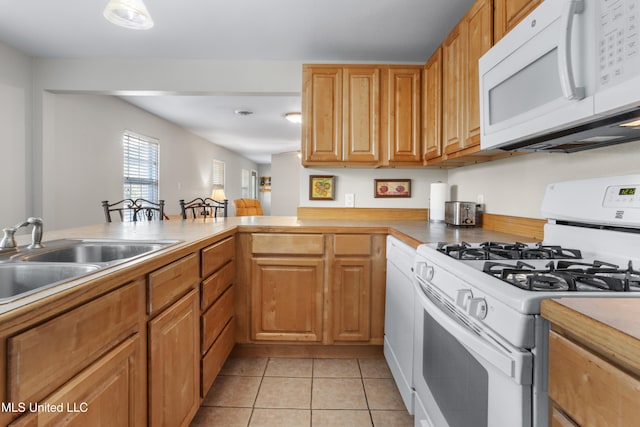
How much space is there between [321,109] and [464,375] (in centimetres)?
208

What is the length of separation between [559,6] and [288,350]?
226 cm

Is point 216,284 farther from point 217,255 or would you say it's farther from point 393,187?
point 393,187

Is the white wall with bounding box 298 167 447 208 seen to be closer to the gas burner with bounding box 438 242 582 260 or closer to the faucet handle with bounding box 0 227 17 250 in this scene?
the gas burner with bounding box 438 242 582 260

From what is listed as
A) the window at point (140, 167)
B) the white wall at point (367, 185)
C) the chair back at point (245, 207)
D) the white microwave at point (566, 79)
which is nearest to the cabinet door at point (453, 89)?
the white microwave at point (566, 79)

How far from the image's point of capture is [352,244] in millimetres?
2293

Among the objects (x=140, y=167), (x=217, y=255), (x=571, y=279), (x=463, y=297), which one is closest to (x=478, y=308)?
(x=463, y=297)

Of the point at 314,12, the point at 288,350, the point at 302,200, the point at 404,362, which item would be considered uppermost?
the point at 314,12

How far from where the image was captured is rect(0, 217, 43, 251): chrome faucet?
4.12 ft

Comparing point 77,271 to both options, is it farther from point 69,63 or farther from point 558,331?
point 69,63

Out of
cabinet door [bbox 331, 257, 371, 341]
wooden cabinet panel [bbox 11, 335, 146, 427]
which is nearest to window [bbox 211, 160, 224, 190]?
cabinet door [bbox 331, 257, 371, 341]

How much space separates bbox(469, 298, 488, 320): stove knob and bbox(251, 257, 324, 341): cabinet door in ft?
4.83

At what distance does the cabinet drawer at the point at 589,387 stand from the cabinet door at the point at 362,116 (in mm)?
2091

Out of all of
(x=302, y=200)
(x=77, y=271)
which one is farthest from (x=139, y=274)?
(x=302, y=200)

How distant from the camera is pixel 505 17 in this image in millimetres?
1531
